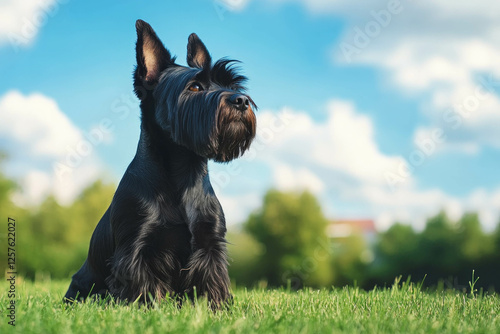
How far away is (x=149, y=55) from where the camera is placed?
15.4ft

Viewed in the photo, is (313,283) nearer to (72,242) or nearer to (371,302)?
(72,242)

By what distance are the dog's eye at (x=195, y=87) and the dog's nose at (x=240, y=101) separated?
1.18 ft

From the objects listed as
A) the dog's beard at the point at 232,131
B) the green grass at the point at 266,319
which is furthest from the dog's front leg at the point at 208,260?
the dog's beard at the point at 232,131

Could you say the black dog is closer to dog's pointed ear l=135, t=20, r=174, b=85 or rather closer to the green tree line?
dog's pointed ear l=135, t=20, r=174, b=85

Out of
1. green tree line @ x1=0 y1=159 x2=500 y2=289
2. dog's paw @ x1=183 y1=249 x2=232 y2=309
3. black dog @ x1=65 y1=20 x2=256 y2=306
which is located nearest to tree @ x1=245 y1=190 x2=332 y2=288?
green tree line @ x1=0 y1=159 x2=500 y2=289

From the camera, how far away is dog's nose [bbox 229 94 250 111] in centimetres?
431

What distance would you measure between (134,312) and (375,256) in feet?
47.0

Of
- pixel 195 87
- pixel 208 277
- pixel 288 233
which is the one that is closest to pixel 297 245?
pixel 288 233

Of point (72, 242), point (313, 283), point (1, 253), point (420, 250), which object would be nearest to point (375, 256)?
point (420, 250)

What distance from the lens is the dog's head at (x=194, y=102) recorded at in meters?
4.29

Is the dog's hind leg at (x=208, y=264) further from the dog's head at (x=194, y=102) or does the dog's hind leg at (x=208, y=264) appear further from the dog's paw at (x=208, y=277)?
the dog's head at (x=194, y=102)

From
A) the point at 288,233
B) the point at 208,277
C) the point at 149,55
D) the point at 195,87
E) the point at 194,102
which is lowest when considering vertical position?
the point at 288,233

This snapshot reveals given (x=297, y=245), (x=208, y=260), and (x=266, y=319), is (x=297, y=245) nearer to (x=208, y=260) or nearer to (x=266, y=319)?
(x=208, y=260)

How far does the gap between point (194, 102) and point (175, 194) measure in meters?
0.81
